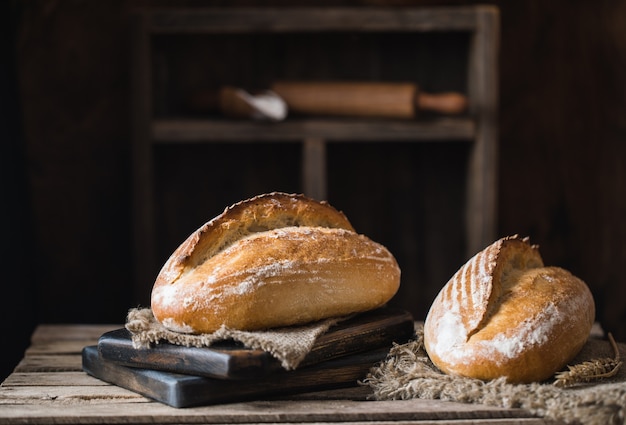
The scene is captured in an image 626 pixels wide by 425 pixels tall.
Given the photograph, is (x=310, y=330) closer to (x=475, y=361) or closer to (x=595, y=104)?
(x=475, y=361)

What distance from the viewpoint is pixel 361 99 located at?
2363mm

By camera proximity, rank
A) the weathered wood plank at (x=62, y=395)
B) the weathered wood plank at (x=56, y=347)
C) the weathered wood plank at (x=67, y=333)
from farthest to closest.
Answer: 1. the weathered wood plank at (x=67, y=333)
2. the weathered wood plank at (x=56, y=347)
3. the weathered wood plank at (x=62, y=395)

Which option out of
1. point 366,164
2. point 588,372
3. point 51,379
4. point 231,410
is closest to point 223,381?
point 231,410

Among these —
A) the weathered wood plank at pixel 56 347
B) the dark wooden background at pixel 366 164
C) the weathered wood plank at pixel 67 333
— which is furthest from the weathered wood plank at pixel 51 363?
the dark wooden background at pixel 366 164

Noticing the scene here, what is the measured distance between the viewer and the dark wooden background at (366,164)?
2578mm

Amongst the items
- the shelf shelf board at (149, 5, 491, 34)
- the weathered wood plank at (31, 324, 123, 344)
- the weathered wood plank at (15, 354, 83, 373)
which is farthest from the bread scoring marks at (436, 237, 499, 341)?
the shelf shelf board at (149, 5, 491, 34)

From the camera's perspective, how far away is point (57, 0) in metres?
2.56

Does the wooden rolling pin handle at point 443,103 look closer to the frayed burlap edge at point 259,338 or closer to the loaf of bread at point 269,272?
the loaf of bread at point 269,272

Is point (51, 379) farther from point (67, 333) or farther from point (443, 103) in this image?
point (443, 103)

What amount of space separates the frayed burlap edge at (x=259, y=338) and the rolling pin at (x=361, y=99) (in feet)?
3.86

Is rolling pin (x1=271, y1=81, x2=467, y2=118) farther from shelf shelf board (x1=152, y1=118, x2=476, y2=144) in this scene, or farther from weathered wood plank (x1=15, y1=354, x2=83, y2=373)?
weathered wood plank (x1=15, y1=354, x2=83, y2=373)

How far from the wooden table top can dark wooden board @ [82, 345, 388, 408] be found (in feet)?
0.03

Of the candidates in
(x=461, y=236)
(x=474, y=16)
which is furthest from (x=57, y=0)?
(x=461, y=236)

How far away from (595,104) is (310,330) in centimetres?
177
